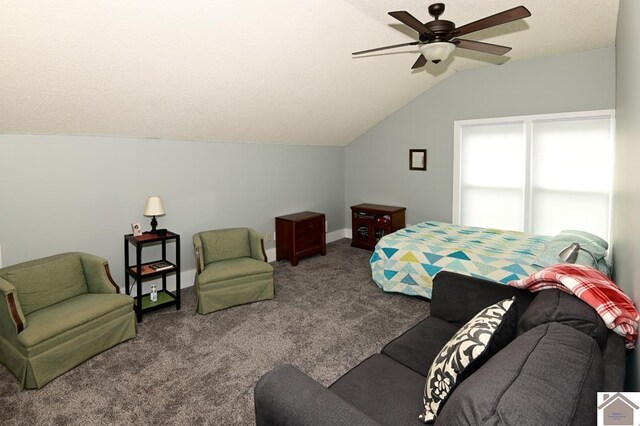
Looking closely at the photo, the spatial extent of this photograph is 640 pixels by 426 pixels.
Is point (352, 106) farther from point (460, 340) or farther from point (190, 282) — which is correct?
point (460, 340)

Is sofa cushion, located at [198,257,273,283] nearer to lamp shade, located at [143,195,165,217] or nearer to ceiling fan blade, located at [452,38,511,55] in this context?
lamp shade, located at [143,195,165,217]

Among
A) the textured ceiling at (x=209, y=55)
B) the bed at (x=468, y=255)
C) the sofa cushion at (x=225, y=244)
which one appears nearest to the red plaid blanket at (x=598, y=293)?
the bed at (x=468, y=255)

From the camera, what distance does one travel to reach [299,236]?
5.03 m

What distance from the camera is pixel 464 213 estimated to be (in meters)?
5.21

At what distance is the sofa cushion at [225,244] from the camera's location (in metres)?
3.84

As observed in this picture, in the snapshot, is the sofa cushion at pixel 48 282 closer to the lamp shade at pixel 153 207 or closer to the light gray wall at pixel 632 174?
the lamp shade at pixel 153 207

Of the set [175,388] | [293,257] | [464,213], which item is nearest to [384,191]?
[464,213]

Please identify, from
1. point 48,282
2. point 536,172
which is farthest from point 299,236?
point 536,172

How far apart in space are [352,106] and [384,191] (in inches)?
64.6

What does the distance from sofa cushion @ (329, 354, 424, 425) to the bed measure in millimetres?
1811

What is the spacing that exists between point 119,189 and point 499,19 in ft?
11.6

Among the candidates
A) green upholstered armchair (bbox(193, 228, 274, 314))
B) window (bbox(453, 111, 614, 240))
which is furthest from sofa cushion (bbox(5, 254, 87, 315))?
window (bbox(453, 111, 614, 240))

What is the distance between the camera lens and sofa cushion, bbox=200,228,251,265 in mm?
3840

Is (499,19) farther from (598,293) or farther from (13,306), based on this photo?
(13,306)
